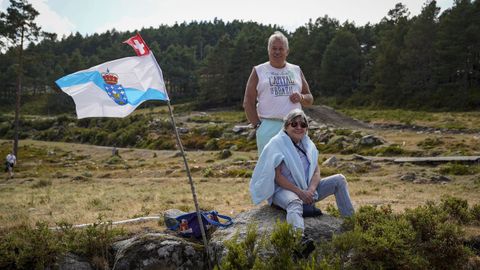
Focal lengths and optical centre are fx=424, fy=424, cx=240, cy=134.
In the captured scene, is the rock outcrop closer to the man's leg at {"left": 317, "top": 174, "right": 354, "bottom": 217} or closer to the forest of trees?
the man's leg at {"left": 317, "top": 174, "right": 354, "bottom": 217}

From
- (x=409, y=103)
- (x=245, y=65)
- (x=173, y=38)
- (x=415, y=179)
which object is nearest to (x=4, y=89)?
(x=173, y=38)

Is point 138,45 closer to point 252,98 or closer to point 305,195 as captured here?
point 252,98

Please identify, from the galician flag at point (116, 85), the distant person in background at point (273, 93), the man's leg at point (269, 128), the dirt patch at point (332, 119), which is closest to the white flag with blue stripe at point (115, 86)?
the galician flag at point (116, 85)

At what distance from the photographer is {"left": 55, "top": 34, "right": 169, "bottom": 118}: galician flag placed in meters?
5.32

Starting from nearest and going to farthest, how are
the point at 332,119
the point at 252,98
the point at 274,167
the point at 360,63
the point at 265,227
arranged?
the point at 265,227
the point at 274,167
the point at 252,98
the point at 332,119
the point at 360,63

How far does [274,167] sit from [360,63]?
229 feet

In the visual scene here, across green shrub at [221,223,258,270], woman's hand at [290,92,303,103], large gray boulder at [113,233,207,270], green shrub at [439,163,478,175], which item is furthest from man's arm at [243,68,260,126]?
green shrub at [439,163,478,175]

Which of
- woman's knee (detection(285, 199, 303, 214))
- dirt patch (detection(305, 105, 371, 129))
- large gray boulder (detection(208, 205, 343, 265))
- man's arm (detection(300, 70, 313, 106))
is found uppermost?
man's arm (detection(300, 70, 313, 106))

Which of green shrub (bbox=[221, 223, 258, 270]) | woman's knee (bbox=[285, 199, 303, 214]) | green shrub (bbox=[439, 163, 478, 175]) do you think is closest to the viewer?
green shrub (bbox=[221, 223, 258, 270])

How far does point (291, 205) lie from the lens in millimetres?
4867

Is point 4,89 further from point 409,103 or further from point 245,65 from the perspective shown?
point 409,103

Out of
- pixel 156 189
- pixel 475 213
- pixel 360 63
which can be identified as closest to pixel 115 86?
pixel 475 213

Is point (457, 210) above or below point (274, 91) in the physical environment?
below

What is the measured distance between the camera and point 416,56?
→ 185 feet
